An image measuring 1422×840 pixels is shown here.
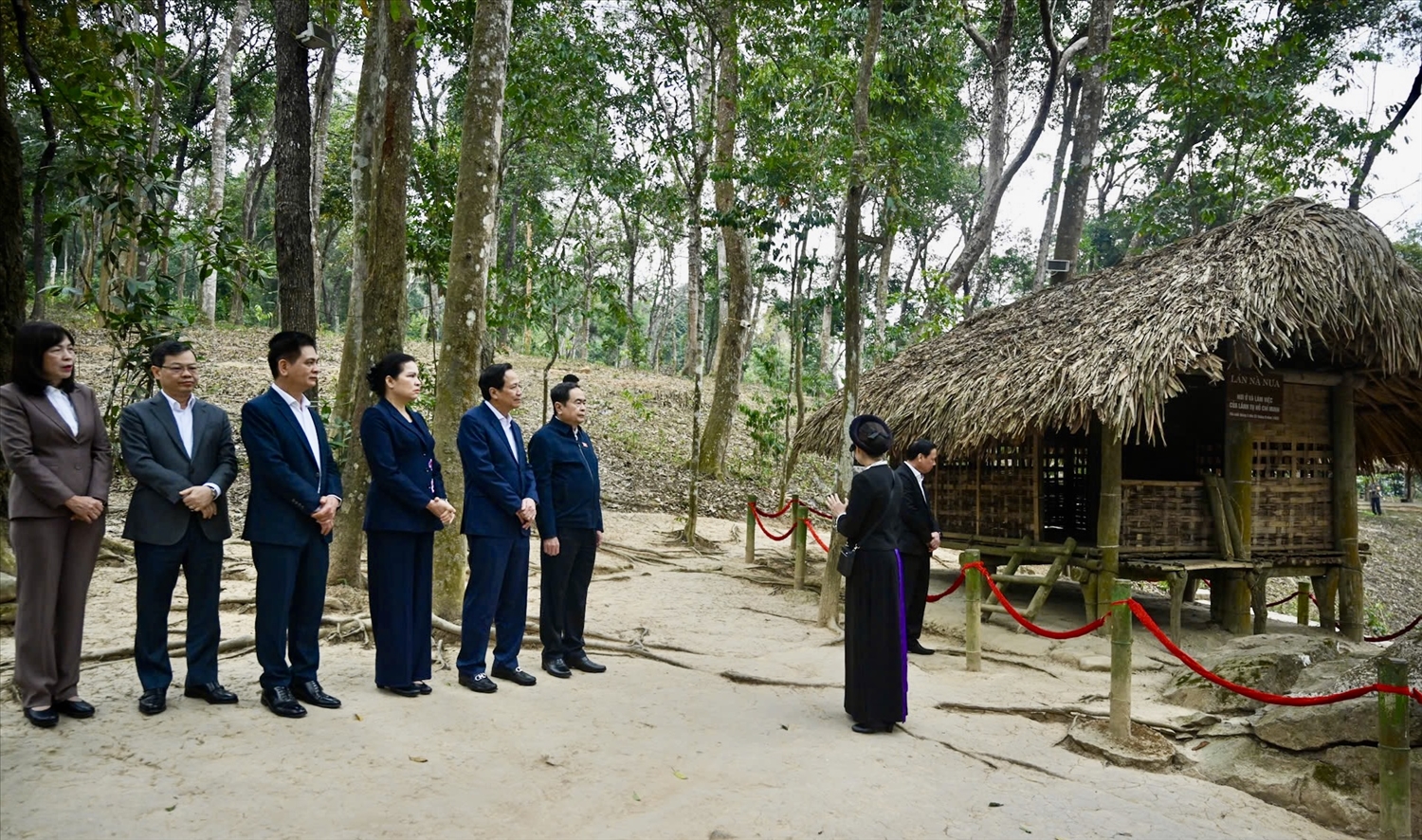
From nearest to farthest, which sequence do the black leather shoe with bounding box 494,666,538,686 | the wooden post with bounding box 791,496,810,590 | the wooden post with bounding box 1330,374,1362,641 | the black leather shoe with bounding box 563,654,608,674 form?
1. the black leather shoe with bounding box 494,666,538,686
2. the black leather shoe with bounding box 563,654,608,674
3. the wooden post with bounding box 1330,374,1362,641
4. the wooden post with bounding box 791,496,810,590

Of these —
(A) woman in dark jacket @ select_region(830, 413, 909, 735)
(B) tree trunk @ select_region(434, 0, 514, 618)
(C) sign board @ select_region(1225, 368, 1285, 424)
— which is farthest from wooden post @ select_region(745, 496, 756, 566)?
(A) woman in dark jacket @ select_region(830, 413, 909, 735)

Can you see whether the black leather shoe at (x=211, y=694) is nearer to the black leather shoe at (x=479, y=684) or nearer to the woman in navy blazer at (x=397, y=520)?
the woman in navy blazer at (x=397, y=520)

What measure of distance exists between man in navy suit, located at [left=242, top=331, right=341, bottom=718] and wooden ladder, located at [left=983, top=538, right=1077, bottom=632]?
19.3 ft

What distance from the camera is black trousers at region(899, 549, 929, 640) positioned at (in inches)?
286

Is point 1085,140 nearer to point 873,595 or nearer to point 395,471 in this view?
point 873,595

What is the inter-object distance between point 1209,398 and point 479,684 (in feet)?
29.6

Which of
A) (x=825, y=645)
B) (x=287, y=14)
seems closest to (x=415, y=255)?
(x=287, y=14)

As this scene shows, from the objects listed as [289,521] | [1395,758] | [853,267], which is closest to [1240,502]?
[853,267]

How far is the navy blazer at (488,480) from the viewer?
5.05 metres

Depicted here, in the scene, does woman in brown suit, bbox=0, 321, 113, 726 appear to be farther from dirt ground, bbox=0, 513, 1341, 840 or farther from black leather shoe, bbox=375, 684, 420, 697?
black leather shoe, bbox=375, 684, 420, 697

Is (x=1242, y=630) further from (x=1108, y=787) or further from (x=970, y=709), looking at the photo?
(x=1108, y=787)

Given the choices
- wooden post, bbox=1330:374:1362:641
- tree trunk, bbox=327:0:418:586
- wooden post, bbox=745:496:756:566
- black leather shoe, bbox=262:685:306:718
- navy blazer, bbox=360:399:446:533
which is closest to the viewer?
black leather shoe, bbox=262:685:306:718

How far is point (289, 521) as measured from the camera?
4.29m

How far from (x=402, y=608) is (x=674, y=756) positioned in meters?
1.57
